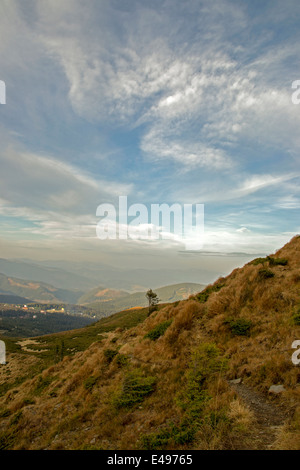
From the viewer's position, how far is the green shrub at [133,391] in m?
8.66

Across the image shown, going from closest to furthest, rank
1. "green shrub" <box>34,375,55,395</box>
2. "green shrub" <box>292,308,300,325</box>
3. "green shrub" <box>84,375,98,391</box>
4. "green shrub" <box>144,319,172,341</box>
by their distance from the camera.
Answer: "green shrub" <box>292,308,300,325</box> → "green shrub" <box>84,375,98,391</box> → "green shrub" <box>144,319,172,341</box> → "green shrub" <box>34,375,55,395</box>

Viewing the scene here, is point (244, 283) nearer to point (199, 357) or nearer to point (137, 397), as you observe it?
point (199, 357)

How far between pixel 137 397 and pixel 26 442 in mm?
5012

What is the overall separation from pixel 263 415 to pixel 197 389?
2.31m

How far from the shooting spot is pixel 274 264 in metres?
18.9

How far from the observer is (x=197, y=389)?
775 centimetres

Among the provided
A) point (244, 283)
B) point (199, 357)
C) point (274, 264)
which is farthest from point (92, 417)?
point (274, 264)

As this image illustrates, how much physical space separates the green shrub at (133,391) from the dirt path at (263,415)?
3756mm

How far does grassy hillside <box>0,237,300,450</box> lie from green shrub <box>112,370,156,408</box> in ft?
Answer: 0.15

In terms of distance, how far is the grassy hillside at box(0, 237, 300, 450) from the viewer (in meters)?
5.82

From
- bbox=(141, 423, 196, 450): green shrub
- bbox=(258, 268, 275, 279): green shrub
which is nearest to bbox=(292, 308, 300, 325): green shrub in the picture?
bbox=(258, 268, 275, 279): green shrub

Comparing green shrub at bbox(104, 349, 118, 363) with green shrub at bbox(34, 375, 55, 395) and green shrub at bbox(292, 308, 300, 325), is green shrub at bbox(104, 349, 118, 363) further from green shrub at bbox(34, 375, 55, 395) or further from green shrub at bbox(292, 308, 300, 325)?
green shrub at bbox(292, 308, 300, 325)

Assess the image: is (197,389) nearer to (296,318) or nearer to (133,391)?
(133,391)

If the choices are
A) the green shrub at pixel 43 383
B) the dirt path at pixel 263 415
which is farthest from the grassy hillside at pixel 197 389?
the green shrub at pixel 43 383
